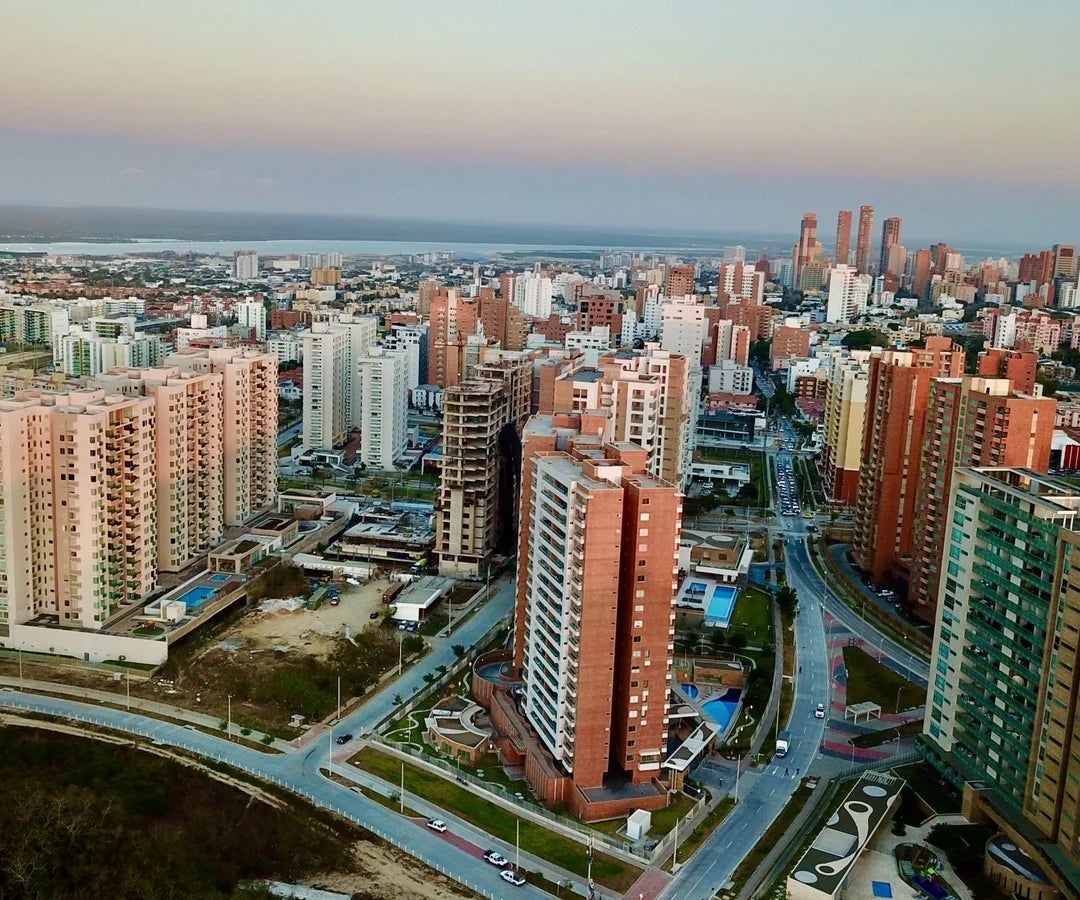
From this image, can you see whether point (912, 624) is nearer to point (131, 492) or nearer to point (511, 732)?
point (511, 732)

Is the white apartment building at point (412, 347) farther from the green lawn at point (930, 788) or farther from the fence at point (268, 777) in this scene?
the green lawn at point (930, 788)

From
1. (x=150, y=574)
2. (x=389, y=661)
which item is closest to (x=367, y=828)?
(x=389, y=661)

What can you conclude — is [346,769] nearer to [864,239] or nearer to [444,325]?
[444,325]

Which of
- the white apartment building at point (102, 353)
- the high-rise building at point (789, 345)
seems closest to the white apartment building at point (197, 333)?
the white apartment building at point (102, 353)

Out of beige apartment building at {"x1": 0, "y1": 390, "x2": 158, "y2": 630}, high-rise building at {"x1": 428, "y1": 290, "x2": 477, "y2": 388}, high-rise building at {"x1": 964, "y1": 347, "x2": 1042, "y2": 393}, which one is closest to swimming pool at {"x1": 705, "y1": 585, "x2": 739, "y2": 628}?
high-rise building at {"x1": 964, "y1": 347, "x2": 1042, "y2": 393}

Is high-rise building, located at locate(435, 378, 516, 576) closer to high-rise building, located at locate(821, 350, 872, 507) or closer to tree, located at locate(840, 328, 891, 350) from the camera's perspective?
high-rise building, located at locate(821, 350, 872, 507)
